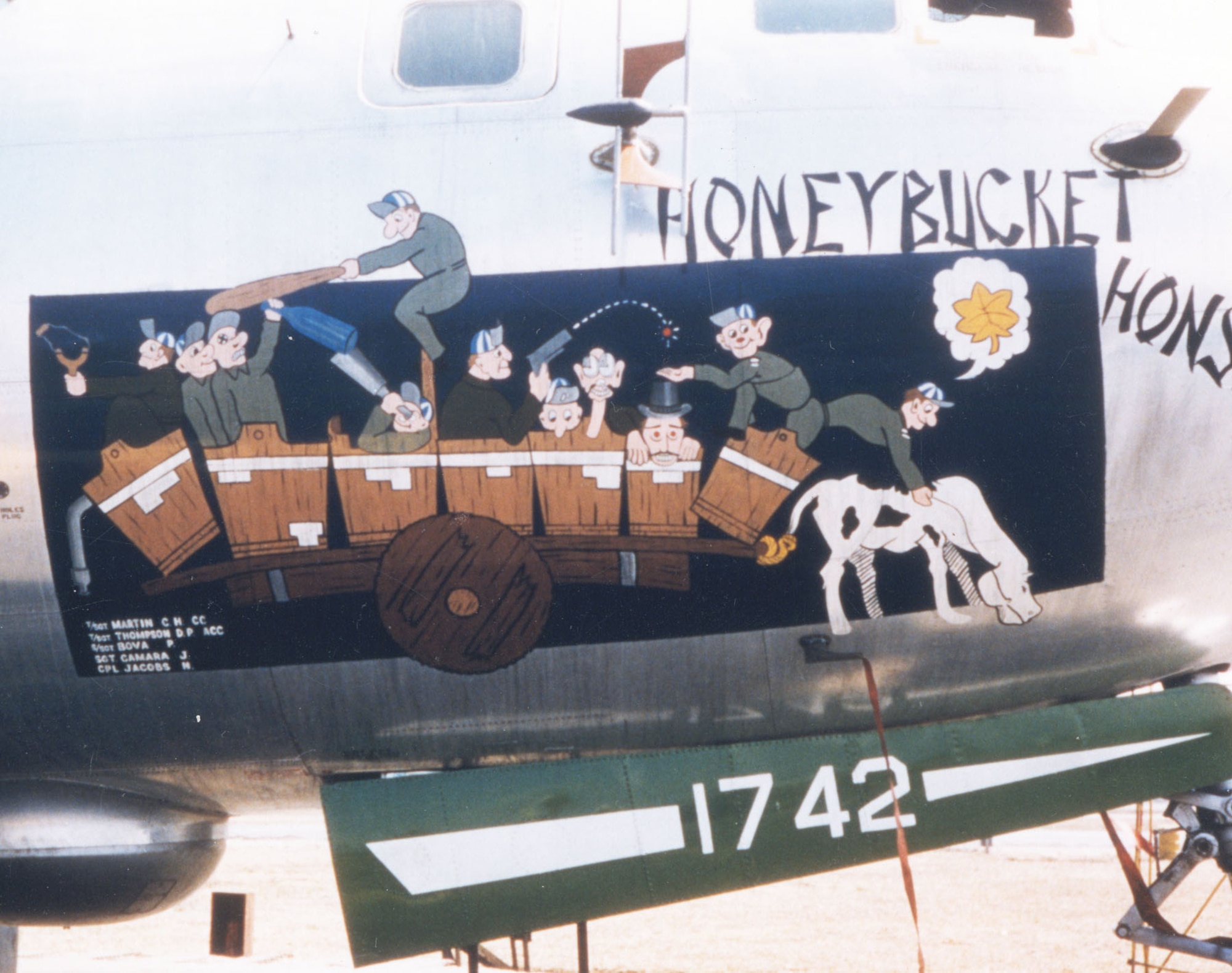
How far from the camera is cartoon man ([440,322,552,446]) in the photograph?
470 centimetres

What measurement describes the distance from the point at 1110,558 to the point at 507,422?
7.47 feet

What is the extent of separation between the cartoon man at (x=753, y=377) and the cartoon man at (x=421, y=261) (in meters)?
0.84

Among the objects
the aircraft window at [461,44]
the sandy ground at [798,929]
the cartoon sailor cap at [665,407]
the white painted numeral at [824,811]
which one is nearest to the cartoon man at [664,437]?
the cartoon sailor cap at [665,407]

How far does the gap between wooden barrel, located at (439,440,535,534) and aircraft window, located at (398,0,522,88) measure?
1.44 m

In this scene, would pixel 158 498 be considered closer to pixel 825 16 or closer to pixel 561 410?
pixel 561 410

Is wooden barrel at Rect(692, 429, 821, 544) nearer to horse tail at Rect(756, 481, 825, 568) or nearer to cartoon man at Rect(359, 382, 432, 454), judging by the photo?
horse tail at Rect(756, 481, 825, 568)

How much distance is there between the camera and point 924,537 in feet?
15.6

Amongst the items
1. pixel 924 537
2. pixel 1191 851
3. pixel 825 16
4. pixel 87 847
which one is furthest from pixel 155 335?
pixel 1191 851

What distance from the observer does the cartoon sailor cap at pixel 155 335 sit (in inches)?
189

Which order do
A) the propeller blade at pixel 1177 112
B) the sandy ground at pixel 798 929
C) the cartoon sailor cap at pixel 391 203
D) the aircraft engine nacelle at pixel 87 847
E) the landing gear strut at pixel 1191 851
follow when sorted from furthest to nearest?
the sandy ground at pixel 798 929
the aircraft engine nacelle at pixel 87 847
the landing gear strut at pixel 1191 851
the cartoon sailor cap at pixel 391 203
the propeller blade at pixel 1177 112

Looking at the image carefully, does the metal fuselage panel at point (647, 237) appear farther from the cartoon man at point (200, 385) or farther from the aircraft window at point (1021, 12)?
the cartoon man at point (200, 385)

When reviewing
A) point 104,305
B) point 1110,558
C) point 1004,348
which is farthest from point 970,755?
point 104,305

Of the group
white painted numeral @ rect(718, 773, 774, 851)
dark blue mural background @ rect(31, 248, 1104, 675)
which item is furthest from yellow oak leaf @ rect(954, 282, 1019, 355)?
white painted numeral @ rect(718, 773, 774, 851)

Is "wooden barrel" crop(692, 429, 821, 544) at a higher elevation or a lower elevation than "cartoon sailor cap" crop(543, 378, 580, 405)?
lower
